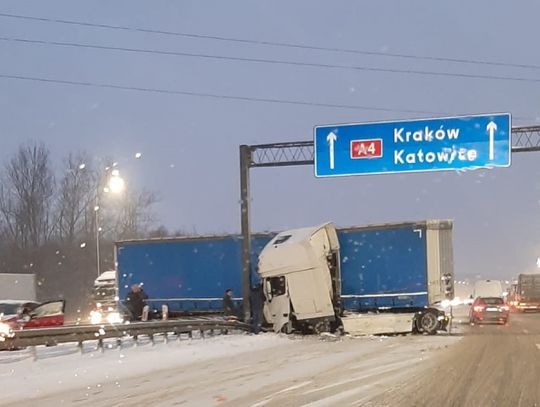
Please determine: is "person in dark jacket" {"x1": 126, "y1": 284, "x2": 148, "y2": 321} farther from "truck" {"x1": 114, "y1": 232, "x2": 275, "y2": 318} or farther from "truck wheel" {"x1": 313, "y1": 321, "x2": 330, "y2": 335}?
"truck wheel" {"x1": 313, "y1": 321, "x2": 330, "y2": 335}

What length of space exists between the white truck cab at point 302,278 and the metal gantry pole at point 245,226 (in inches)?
42.8

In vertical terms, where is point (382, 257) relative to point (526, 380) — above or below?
above

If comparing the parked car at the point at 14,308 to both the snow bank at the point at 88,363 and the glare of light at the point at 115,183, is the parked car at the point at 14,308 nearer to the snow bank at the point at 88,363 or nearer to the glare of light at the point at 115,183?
the snow bank at the point at 88,363

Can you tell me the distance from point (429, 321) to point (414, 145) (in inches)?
230

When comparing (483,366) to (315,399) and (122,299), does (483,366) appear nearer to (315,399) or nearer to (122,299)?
(315,399)

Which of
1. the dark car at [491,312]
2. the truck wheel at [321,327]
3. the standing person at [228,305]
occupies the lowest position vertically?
the dark car at [491,312]

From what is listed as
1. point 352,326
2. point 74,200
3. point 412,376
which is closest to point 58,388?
point 412,376

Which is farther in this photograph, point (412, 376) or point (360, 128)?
point (360, 128)

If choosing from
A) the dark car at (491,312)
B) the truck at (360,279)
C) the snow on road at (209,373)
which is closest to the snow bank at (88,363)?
the snow on road at (209,373)

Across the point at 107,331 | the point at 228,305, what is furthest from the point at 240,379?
the point at 228,305

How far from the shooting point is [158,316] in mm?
28656

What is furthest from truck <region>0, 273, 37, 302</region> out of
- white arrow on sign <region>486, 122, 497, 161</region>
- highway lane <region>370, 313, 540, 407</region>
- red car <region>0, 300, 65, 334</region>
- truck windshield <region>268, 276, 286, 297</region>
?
highway lane <region>370, 313, 540, 407</region>

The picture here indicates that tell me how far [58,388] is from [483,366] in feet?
26.7

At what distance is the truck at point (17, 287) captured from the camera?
44375mm
